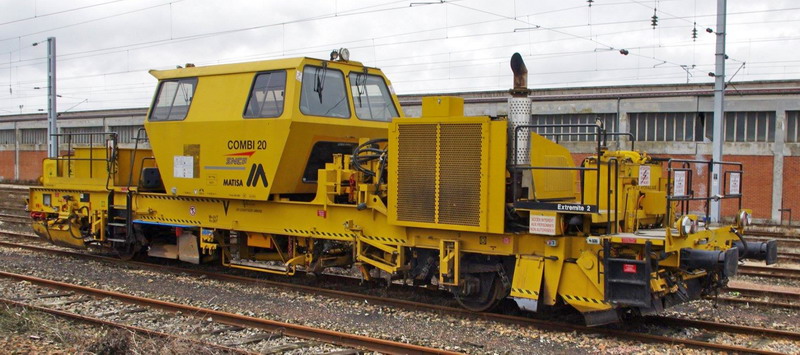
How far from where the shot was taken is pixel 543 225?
25.2 feet

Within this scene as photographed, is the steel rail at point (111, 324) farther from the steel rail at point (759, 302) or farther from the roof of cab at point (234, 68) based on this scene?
the steel rail at point (759, 302)

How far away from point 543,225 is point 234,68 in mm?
5429

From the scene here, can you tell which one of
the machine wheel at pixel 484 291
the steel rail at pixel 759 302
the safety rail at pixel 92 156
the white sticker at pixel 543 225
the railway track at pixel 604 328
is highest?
the safety rail at pixel 92 156

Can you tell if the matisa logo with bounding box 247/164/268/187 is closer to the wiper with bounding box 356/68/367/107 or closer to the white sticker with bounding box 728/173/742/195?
the wiper with bounding box 356/68/367/107

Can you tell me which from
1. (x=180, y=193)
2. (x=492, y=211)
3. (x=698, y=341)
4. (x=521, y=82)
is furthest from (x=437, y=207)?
(x=180, y=193)

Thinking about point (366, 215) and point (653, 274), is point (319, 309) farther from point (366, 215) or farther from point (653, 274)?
point (653, 274)

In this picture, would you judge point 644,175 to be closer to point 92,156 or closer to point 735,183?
point 735,183

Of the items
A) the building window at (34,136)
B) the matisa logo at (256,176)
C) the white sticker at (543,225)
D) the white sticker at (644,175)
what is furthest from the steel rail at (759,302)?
the building window at (34,136)

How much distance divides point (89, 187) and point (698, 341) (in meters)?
10.6

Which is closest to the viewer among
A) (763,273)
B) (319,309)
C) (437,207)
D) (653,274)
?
(653,274)

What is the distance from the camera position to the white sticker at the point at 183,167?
35.5 ft

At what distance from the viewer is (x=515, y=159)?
787 cm

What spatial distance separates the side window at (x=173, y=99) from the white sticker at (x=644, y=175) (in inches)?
267

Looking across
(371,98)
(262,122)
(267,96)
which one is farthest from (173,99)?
(371,98)
